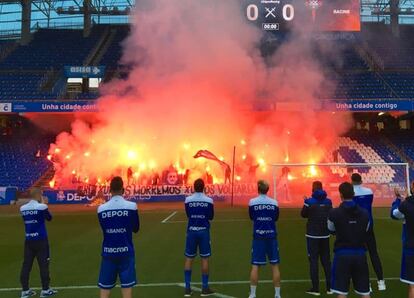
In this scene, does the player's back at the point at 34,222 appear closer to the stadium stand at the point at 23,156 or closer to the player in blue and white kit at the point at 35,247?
the player in blue and white kit at the point at 35,247

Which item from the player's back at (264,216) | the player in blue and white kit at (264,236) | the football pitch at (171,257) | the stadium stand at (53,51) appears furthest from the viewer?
the stadium stand at (53,51)

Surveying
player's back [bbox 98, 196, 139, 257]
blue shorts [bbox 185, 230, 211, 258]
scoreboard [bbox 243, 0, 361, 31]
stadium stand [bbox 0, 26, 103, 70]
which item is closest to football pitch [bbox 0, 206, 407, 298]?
blue shorts [bbox 185, 230, 211, 258]

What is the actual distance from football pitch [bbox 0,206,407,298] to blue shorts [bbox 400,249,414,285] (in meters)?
1.45

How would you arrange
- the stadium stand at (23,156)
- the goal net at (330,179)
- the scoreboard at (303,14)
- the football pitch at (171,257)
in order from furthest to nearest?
the stadium stand at (23,156) → the scoreboard at (303,14) → the goal net at (330,179) → the football pitch at (171,257)

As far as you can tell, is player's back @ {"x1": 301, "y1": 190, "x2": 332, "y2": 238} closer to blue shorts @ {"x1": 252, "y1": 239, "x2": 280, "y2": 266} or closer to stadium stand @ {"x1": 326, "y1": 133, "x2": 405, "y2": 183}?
blue shorts @ {"x1": 252, "y1": 239, "x2": 280, "y2": 266}

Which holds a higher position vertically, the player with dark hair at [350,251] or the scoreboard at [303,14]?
the scoreboard at [303,14]

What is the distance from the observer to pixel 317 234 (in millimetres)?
7062

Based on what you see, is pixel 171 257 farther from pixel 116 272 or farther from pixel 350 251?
pixel 350 251

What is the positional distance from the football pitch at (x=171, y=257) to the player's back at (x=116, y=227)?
2125 mm

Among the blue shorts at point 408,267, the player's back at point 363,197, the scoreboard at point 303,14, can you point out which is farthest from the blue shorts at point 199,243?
the scoreboard at point 303,14

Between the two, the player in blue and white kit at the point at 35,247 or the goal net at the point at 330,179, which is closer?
the player in blue and white kit at the point at 35,247

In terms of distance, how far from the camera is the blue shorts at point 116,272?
523 centimetres

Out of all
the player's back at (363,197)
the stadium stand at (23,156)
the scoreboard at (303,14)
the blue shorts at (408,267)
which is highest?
the scoreboard at (303,14)

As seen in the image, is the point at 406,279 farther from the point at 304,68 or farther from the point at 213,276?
the point at 304,68
